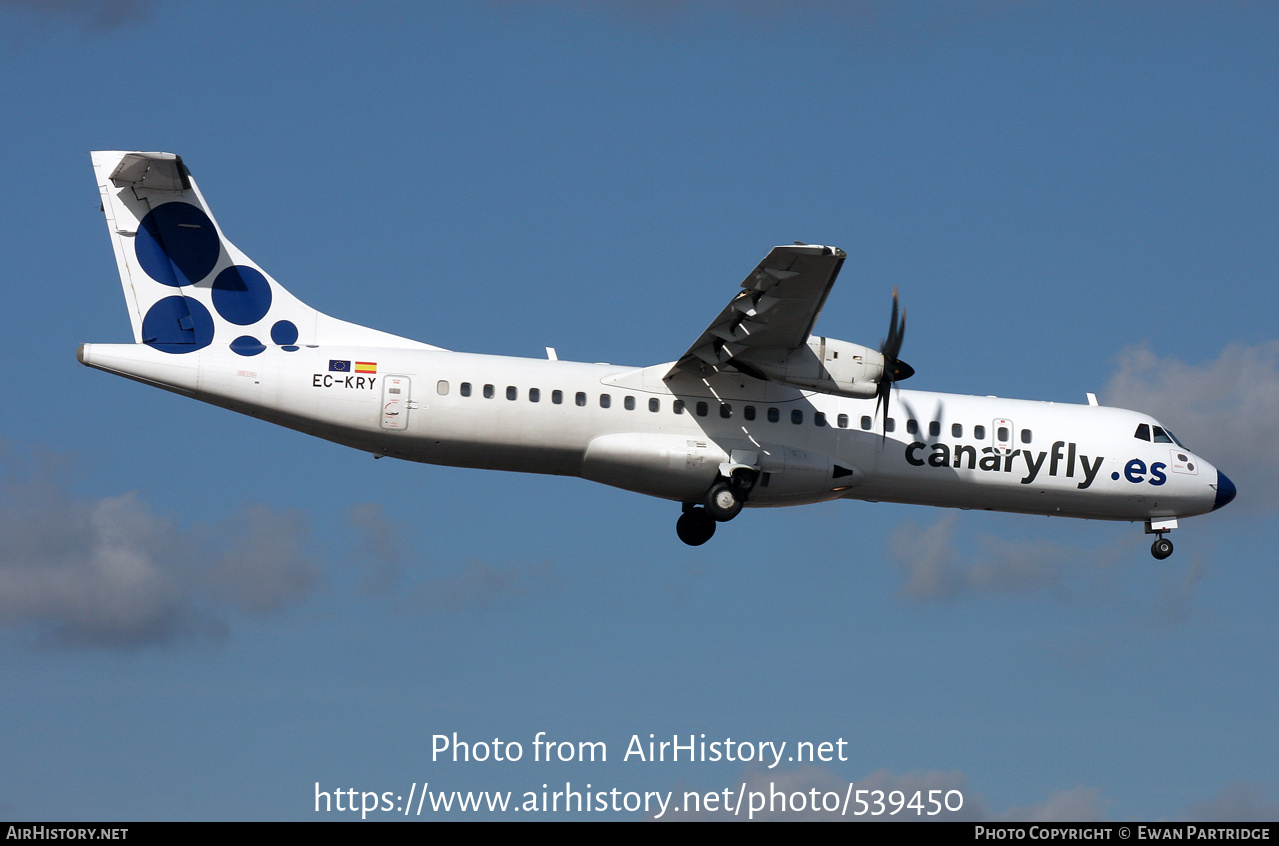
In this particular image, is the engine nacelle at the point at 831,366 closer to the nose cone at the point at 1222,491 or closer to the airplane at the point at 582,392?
the airplane at the point at 582,392

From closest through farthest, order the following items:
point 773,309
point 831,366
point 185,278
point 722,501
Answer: point 773,309, point 831,366, point 185,278, point 722,501

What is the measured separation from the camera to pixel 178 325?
Result: 1104 inches

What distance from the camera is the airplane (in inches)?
1073

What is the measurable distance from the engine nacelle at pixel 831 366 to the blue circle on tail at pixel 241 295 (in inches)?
382

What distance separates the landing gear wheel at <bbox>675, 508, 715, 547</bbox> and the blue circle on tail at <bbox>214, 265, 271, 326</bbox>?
928 cm

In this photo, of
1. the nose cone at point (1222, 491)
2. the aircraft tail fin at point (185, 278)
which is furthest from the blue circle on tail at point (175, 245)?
the nose cone at point (1222, 491)

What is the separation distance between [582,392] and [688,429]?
2.21 meters

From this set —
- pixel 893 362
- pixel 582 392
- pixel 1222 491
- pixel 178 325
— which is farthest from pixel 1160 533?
pixel 178 325

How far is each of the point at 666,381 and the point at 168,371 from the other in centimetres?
926

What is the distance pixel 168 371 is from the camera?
27125mm

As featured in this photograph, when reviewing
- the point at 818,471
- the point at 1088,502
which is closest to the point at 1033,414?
the point at 1088,502

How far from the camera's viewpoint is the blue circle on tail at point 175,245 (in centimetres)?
2845

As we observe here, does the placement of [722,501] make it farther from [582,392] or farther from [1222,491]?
[1222,491]

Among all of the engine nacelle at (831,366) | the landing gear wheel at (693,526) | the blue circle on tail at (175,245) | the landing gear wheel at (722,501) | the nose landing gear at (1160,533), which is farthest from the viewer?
the nose landing gear at (1160,533)
